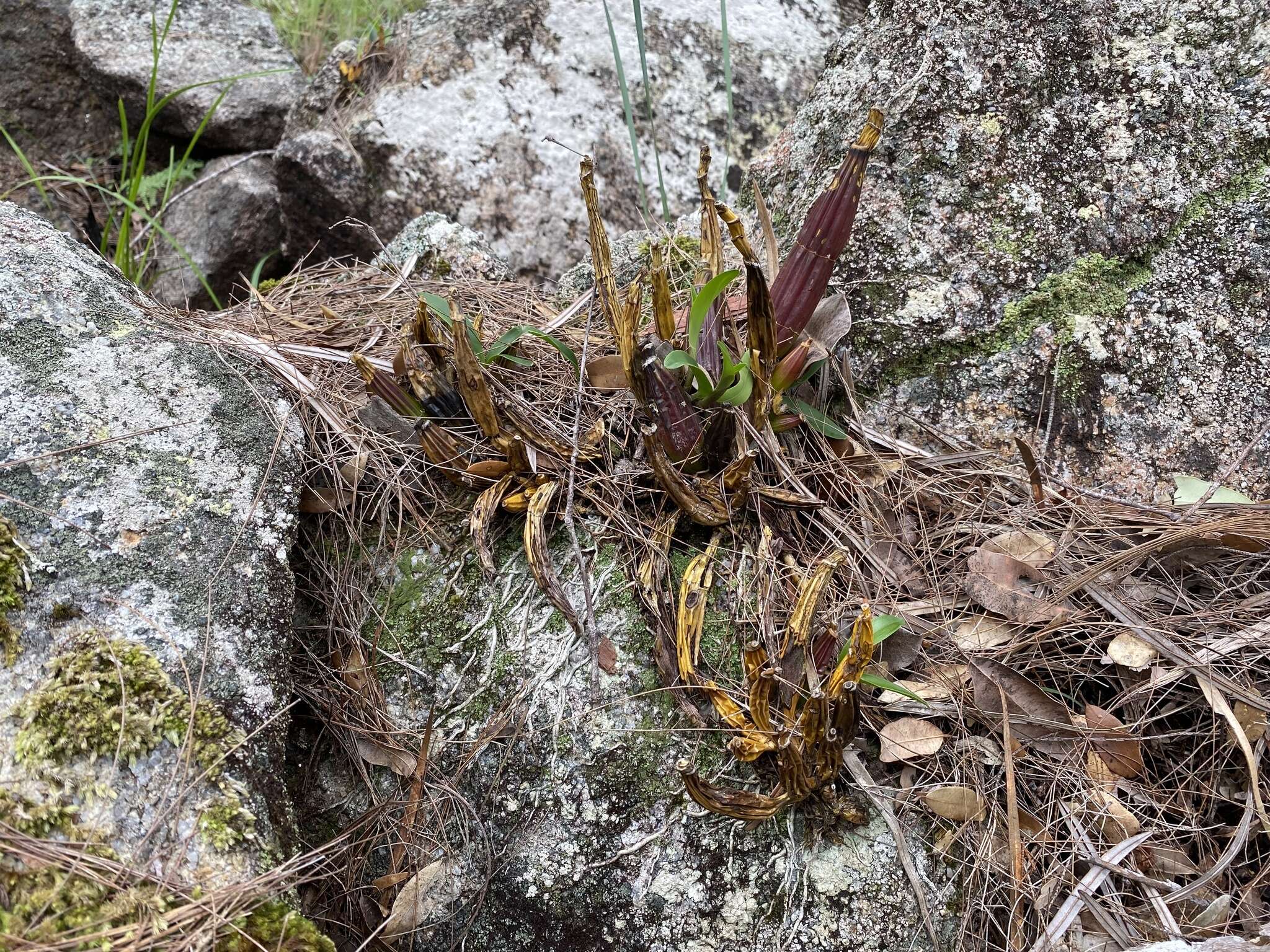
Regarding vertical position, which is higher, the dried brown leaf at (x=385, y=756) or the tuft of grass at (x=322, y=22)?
the tuft of grass at (x=322, y=22)

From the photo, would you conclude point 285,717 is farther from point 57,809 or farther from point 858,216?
point 858,216

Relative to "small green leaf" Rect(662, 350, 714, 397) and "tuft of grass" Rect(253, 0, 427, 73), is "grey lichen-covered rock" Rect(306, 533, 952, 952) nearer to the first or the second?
"small green leaf" Rect(662, 350, 714, 397)

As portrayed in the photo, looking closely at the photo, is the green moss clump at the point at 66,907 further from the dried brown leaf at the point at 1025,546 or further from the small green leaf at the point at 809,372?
the dried brown leaf at the point at 1025,546

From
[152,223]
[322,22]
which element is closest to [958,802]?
[152,223]

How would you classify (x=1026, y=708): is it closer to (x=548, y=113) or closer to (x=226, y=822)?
(x=226, y=822)

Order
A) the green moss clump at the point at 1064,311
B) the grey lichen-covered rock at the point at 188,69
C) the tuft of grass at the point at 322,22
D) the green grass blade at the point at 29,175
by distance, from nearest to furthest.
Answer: the green moss clump at the point at 1064,311 < the green grass blade at the point at 29,175 < the grey lichen-covered rock at the point at 188,69 < the tuft of grass at the point at 322,22

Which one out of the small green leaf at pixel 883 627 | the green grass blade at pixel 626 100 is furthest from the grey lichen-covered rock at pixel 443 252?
the small green leaf at pixel 883 627

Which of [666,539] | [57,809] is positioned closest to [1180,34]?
[666,539]
